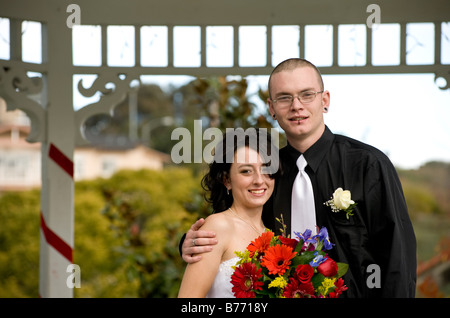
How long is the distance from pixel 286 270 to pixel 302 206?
51 cm

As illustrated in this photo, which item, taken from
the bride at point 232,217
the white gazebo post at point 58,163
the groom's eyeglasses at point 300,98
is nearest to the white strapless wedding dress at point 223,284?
the bride at point 232,217

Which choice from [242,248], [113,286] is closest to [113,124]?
[113,286]

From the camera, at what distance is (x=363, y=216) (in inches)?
116

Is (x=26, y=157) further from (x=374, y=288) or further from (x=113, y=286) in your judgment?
(x=374, y=288)

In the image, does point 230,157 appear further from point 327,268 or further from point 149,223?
point 149,223

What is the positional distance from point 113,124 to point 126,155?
7445 mm

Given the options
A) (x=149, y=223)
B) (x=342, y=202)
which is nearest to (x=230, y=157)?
(x=342, y=202)

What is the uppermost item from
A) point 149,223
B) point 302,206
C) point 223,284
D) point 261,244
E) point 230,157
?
point 230,157

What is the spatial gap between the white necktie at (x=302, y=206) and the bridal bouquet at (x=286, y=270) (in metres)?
0.33

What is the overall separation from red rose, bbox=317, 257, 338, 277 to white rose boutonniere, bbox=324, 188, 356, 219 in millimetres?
335

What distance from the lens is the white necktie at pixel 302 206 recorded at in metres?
2.95

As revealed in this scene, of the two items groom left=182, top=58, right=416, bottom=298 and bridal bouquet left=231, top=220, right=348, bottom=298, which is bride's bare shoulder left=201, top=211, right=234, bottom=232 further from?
bridal bouquet left=231, top=220, right=348, bottom=298

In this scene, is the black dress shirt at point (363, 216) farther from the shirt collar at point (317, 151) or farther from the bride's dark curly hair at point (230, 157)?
the bride's dark curly hair at point (230, 157)

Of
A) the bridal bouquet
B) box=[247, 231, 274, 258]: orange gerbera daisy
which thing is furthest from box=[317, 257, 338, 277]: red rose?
box=[247, 231, 274, 258]: orange gerbera daisy
